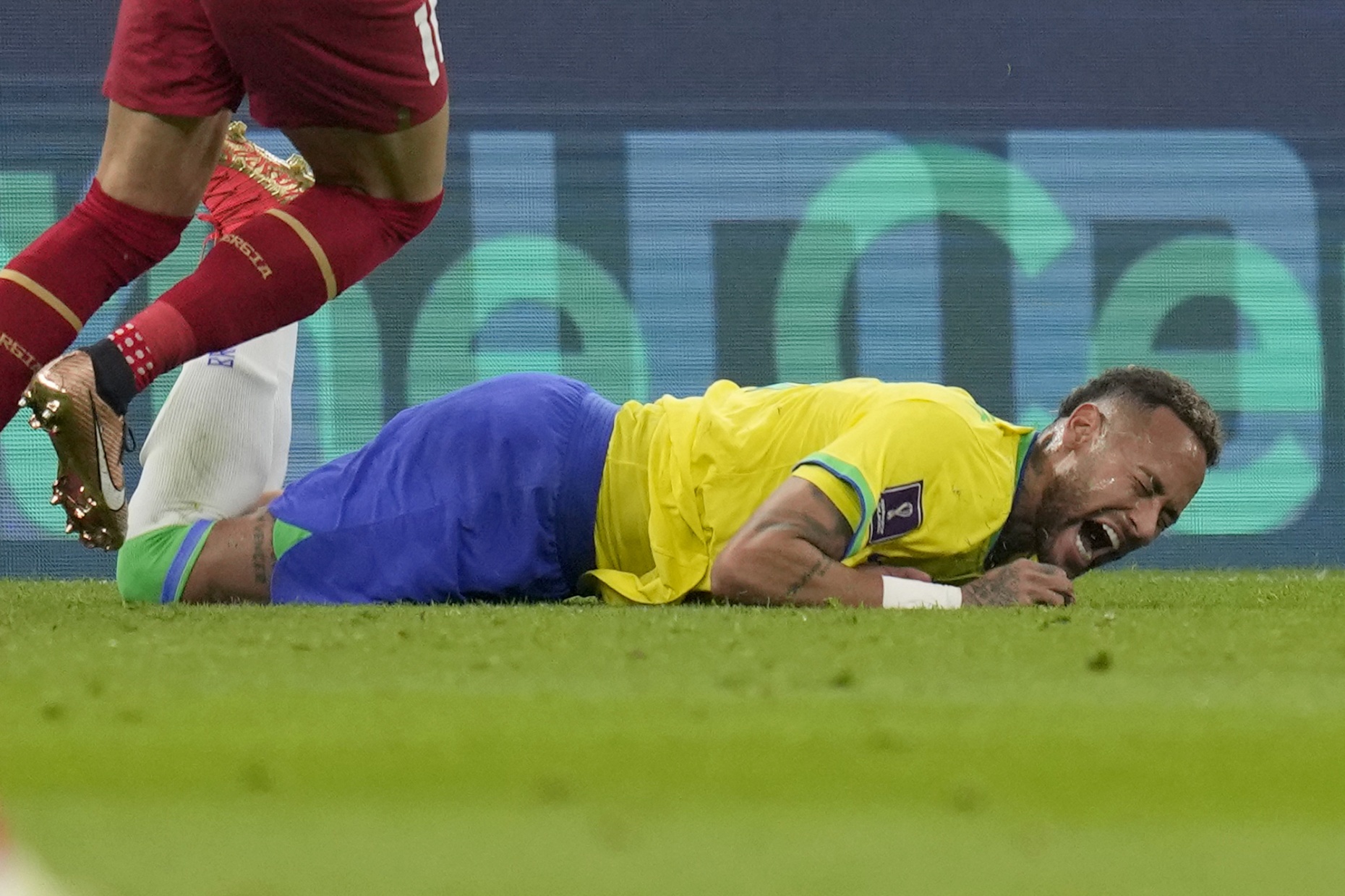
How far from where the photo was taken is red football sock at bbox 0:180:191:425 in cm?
174

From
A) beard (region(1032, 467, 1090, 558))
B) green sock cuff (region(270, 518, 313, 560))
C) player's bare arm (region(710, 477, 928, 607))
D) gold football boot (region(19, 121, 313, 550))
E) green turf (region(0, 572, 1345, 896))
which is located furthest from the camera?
green sock cuff (region(270, 518, 313, 560))

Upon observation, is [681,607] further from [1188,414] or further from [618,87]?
[618,87]

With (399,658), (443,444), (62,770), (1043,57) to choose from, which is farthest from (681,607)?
(1043,57)

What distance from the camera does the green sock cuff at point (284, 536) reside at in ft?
7.98

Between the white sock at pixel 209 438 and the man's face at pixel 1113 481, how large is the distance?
1.10 meters

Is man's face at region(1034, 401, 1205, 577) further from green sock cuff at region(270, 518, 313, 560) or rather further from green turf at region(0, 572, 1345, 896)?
green sock cuff at region(270, 518, 313, 560)

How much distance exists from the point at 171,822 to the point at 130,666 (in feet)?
1.76

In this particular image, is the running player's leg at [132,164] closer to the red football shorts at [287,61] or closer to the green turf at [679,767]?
the red football shorts at [287,61]

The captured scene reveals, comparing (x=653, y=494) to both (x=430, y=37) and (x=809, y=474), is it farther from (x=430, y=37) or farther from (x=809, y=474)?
(x=430, y=37)

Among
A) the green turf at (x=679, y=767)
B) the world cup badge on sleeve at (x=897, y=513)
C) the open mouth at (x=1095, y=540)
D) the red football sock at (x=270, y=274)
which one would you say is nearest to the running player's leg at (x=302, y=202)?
the red football sock at (x=270, y=274)

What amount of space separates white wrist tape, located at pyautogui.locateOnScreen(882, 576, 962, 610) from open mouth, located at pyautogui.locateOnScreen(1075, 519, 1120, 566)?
0.21 metres

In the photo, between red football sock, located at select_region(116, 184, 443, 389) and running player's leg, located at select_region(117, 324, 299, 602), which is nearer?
red football sock, located at select_region(116, 184, 443, 389)

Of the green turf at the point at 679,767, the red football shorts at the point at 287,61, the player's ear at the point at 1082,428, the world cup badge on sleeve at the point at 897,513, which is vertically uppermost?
the red football shorts at the point at 287,61

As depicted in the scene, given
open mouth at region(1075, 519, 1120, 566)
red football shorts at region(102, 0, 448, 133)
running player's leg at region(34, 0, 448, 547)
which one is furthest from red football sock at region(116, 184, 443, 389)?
open mouth at region(1075, 519, 1120, 566)
